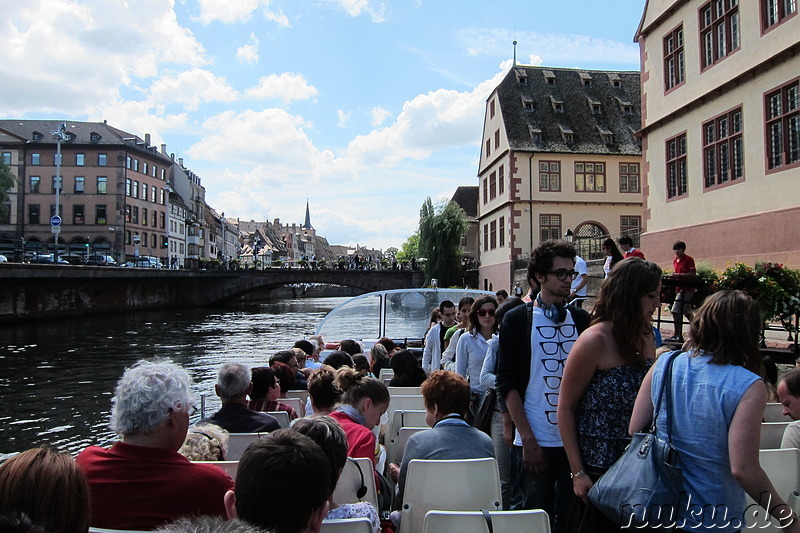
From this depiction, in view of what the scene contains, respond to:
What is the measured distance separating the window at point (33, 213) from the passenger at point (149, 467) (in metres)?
73.5

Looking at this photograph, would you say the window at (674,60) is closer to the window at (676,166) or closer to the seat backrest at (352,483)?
the window at (676,166)

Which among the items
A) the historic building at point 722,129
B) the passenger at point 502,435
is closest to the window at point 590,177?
the historic building at point 722,129

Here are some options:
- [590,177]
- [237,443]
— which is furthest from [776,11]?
[590,177]

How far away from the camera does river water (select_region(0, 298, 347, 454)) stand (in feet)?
36.8

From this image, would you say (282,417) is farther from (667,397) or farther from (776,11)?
(776,11)

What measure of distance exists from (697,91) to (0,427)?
17.1m

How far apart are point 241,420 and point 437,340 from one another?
4559 millimetres

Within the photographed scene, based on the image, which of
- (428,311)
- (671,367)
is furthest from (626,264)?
(428,311)

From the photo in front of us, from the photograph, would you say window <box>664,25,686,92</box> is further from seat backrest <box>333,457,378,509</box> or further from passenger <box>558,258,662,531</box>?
seat backrest <box>333,457,378,509</box>

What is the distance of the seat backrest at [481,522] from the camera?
2543 mm

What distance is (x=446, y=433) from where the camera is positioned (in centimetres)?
345

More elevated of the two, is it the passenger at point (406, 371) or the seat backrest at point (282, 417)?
the passenger at point (406, 371)

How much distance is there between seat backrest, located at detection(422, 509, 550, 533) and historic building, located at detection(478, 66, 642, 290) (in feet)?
109

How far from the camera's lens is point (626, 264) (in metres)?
2.71
